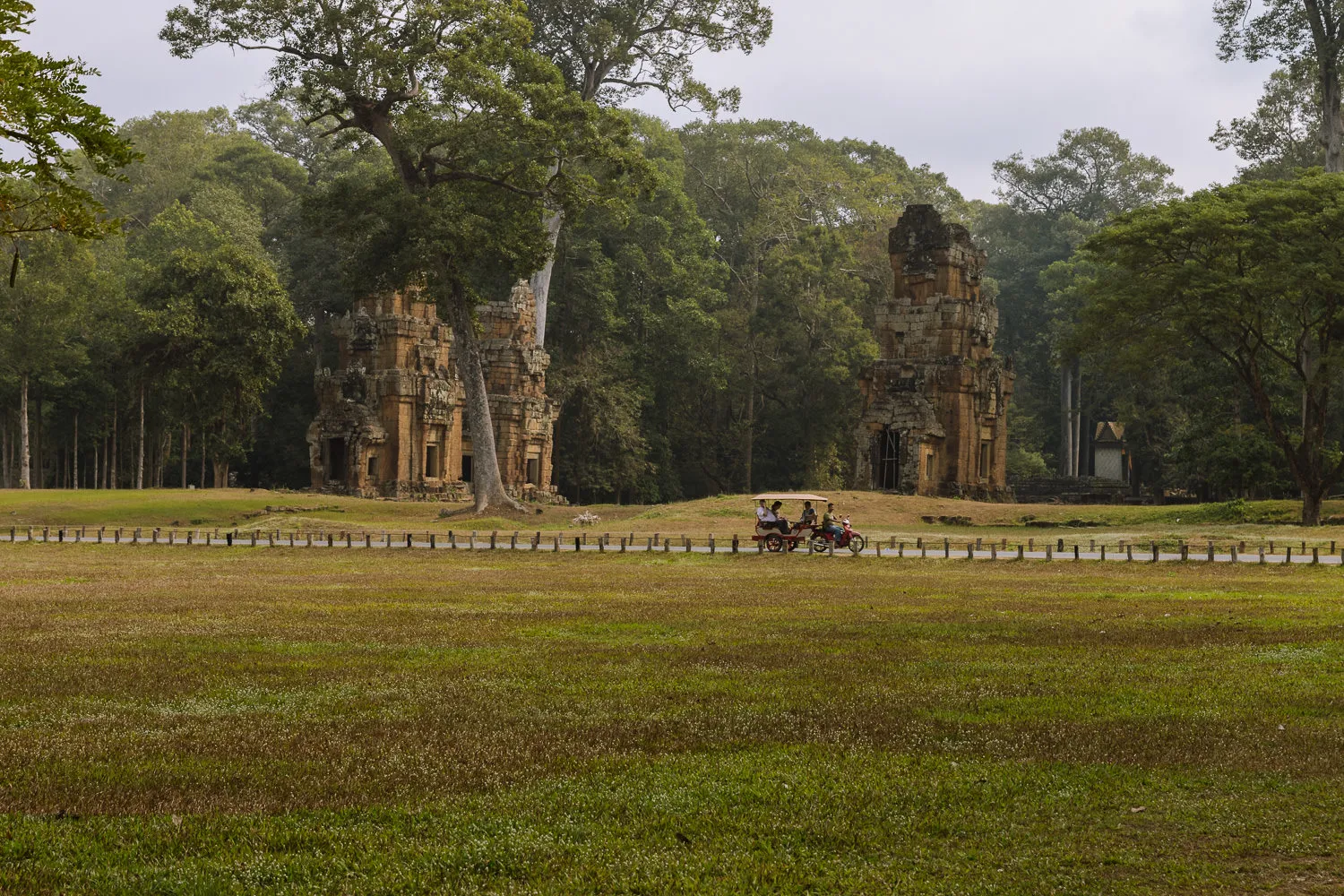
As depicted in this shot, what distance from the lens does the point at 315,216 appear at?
4122 cm

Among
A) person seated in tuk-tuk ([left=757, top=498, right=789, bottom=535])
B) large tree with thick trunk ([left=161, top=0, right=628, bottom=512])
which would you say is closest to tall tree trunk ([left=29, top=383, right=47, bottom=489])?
large tree with thick trunk ([left=161, top=0, right=628, bottom=512])

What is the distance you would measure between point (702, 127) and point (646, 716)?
234 ft

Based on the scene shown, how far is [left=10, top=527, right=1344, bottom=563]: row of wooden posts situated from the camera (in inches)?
1172

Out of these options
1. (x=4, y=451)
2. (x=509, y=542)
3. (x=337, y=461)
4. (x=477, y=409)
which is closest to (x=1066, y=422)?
(x=337, y=461)

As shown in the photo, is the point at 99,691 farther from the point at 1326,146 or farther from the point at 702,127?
the point at 702,127

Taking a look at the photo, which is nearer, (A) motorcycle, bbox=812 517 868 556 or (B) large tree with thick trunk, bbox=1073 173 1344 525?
(A) motorcycle, bbox=812 517 868 556

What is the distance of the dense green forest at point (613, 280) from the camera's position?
129 ft

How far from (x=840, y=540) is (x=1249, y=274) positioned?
15.1 m

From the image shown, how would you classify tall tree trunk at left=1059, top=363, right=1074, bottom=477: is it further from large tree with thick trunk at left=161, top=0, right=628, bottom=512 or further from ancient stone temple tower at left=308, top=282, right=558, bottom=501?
large tree with thick trunk at left=161, top=0, right=628, bottom=512

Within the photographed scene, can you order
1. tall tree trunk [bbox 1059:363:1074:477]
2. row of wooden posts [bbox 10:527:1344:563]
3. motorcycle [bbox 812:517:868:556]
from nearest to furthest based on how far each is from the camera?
row of wooden posts [bbox 10:527:1344:563] → motorcycle [bbox 812:517:868:556] → tall tree trunk [bbox 1059:363:1074:477]

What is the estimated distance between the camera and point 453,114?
40.5 metres

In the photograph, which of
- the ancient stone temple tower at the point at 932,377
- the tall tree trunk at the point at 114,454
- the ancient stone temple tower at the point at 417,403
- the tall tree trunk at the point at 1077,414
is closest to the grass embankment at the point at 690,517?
the ancient stone temple tower at the point at 932,377

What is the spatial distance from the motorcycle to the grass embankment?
480 cm

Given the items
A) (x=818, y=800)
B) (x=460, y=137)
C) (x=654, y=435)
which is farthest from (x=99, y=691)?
(x=654, y=435)
